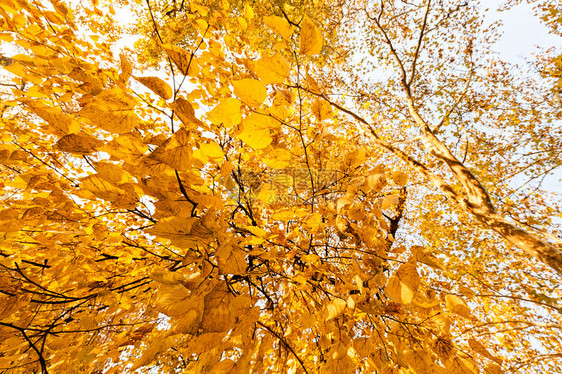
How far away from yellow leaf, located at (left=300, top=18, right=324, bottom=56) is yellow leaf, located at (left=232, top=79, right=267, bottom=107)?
0.18 m

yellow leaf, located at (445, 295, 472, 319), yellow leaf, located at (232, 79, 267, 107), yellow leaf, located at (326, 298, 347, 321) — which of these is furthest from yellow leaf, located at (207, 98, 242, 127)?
yellow leaf, located at (445, 295, 472, 319)

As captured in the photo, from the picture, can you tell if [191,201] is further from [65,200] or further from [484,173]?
[484,173]

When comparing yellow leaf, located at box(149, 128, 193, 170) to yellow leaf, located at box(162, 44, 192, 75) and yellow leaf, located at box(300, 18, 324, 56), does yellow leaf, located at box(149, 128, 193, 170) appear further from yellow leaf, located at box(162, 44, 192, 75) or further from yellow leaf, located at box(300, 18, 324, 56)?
yellow leaf, located at box(300, 18, 324, 56)

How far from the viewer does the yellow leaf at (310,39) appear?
0.62 metres

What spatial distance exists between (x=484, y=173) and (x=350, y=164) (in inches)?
310

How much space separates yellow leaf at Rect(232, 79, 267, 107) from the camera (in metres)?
0.58

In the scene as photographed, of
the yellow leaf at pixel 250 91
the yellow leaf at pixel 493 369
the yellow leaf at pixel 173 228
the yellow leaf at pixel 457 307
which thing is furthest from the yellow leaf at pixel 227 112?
the yellow leaf at pixel 493 369

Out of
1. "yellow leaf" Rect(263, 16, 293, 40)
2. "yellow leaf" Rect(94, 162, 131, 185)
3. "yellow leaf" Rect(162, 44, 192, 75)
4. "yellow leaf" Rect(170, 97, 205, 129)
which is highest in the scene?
"yellow leaf" Rect(263, 16, 293, 40)

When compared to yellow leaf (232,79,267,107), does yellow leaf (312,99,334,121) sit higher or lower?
higher

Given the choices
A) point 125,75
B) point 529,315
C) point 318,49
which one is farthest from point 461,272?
point 125,75

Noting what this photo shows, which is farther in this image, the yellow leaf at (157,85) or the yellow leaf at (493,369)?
the yellow leaf at (493,369)

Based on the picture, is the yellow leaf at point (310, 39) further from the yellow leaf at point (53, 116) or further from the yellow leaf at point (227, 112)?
the yellow leaf at point (53, 116)

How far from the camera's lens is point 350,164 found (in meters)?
1.10

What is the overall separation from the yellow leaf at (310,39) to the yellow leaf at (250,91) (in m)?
0.18
